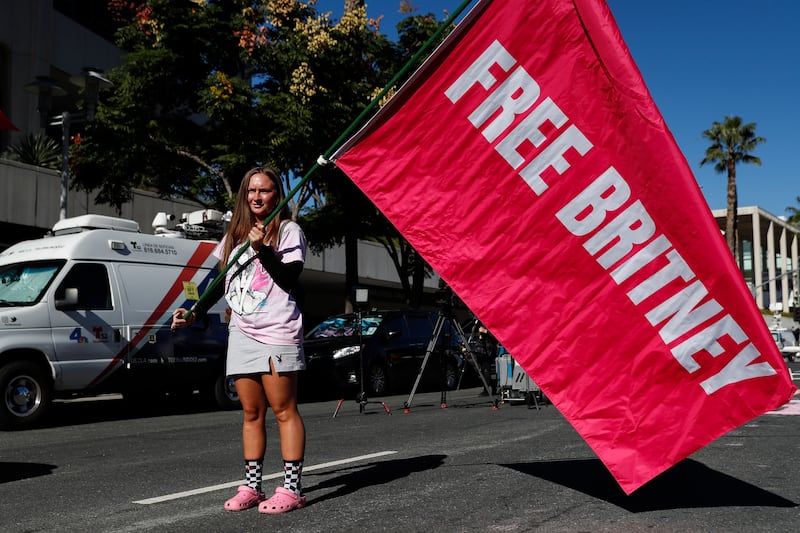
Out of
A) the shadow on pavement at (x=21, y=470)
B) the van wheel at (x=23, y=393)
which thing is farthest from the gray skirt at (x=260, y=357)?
the van wheel at (x=23, y=393)

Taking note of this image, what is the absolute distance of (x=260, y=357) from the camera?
4.70 metres

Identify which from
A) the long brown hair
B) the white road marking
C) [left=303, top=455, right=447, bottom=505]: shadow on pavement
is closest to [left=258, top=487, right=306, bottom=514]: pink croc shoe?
[left=303, top=455, right=447, bottom=505]: shadow on pavement

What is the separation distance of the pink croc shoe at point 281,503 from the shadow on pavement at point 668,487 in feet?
5.70

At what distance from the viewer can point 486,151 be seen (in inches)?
181

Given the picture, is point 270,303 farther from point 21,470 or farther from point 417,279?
point 417,279

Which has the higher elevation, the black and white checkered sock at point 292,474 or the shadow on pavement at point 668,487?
the black and white checkered sock at point 292,474

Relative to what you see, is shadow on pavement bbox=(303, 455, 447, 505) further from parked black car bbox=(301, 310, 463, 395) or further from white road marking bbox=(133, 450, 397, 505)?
parked black car bbox=(301, 310, 463, 395)

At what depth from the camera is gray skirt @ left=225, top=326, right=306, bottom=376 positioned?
4.70m

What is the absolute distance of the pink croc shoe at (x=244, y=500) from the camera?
15.7 ft

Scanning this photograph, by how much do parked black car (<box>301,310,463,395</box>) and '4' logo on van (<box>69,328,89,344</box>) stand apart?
4.62 m

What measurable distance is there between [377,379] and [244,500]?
38.1 feet

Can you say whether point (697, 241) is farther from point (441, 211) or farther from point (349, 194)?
point (349, 194)

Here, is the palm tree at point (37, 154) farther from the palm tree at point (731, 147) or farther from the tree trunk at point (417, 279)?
the palm tree at point (731, 147)

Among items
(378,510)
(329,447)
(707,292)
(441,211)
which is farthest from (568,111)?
(329,447)
